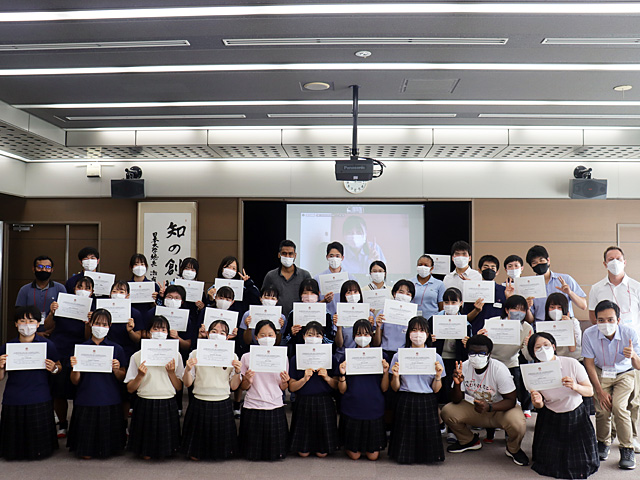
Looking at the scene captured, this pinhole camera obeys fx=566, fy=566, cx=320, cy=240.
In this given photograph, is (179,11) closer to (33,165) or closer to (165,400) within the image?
(165,400)

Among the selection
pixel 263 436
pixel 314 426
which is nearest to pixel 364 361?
pixel 314 426

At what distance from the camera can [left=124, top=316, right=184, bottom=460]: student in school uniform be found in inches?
169

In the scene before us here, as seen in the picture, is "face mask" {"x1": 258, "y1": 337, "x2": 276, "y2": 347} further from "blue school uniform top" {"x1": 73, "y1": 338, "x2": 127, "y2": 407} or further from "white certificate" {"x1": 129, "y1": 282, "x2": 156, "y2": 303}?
"white certificate" {"x1": 129, "y1": 282, "x2": 156, "y2": 303}

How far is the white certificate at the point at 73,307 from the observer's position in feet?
15.7

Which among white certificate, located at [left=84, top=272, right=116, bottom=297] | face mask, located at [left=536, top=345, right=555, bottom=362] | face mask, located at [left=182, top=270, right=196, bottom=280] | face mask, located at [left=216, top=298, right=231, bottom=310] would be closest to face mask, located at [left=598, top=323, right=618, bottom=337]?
face mask, located at [left=536, top=345, right=555, bottom=362]

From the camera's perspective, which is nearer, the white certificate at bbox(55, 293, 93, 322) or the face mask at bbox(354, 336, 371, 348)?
the face mask at bbox(354, 336, 371, 348)

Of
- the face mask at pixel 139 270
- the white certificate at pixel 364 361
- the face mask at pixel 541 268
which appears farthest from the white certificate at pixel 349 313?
the face mask at pixel 139 270

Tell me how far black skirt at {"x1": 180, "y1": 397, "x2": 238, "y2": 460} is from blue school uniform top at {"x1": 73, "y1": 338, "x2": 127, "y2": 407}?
2.10ft

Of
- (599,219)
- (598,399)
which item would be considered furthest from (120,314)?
(599,219)

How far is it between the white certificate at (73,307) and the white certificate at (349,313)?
2149 mm

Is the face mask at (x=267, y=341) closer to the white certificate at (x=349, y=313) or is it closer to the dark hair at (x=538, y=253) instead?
the white certificate at (x=349, y=313)

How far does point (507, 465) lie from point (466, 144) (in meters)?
3.90

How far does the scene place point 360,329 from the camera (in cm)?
448

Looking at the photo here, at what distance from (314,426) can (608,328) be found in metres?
2.38
